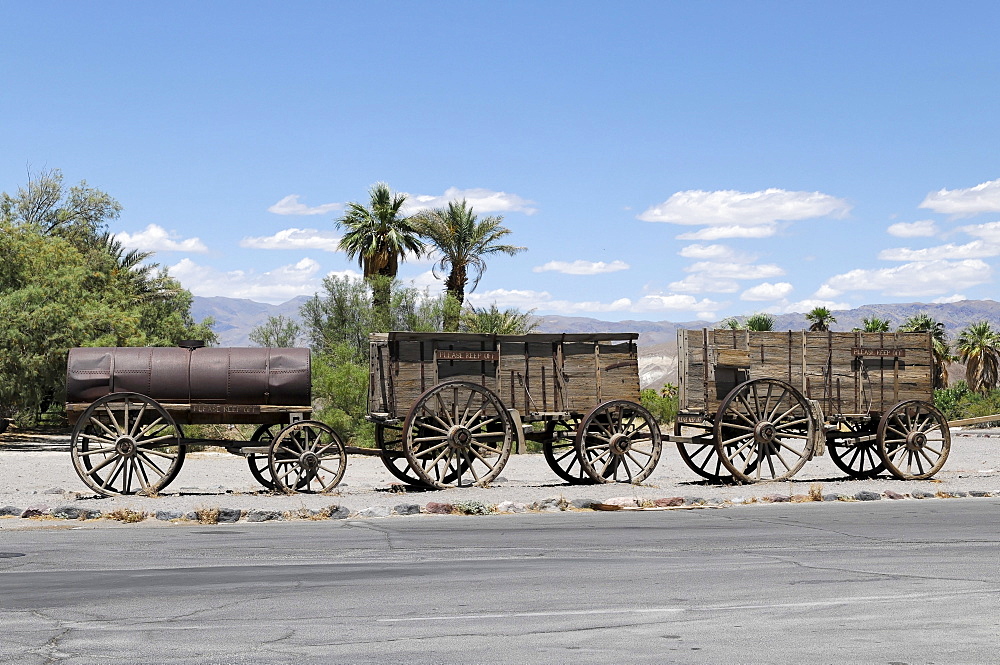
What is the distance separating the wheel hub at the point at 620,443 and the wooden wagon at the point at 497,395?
0.06 ft

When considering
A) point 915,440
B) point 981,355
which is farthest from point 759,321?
point 915,440

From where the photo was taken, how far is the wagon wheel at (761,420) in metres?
20.0

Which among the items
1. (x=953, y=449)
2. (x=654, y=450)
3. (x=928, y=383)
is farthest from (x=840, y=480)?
(x=953, y=449)

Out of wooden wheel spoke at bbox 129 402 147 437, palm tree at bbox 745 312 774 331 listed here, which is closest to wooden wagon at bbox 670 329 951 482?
wooden wheel spoke at bbox 129 402 147 437

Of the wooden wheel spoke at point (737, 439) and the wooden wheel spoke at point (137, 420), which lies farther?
the wooden wheel spoke at point (737, 439)

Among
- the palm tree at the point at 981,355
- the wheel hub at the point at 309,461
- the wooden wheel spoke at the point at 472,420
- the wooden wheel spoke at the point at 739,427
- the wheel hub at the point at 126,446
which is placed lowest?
the wheel hub at the point at 309,461

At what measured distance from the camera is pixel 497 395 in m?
19.0

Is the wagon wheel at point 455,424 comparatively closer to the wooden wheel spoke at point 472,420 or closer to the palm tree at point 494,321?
the wooden wheel spoke at point 472,420

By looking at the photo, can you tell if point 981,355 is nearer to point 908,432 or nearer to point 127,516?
point 908,432

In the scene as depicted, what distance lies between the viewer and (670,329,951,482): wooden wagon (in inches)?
796

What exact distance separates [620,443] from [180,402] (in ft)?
25.3

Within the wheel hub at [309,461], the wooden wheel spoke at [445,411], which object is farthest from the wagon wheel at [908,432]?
the wheel hub at [309,461]

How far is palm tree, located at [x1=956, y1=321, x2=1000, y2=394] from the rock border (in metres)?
65.8

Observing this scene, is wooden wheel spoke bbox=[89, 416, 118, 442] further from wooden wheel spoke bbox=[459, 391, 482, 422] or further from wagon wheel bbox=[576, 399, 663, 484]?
wagon wheel bbox=[576, 399, 663, 484]
